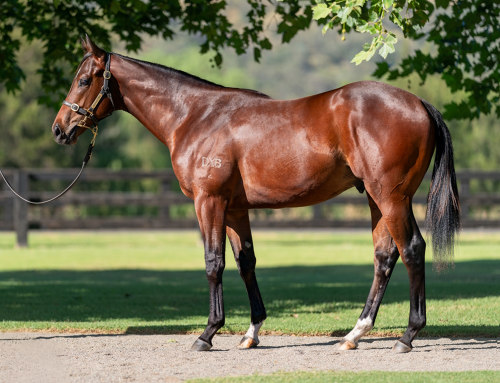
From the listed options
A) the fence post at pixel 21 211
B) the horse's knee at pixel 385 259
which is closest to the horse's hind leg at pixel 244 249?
the horse's knee at pixel 385 259

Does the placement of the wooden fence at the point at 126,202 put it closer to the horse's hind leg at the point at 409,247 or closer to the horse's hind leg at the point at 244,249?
the horse's hind leg at the point at 244,249

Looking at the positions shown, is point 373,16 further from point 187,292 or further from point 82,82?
point 187,292

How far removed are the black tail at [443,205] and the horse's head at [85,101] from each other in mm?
2729

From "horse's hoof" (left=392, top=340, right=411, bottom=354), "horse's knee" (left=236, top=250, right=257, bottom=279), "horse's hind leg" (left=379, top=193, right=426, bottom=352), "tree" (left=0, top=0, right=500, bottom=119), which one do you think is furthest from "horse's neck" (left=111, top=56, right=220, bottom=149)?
"horse's hoof" (left=392, top=340, right=411, bottom=354)

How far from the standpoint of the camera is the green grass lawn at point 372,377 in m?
4.43

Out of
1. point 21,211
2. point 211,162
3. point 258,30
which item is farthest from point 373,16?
point 21,211

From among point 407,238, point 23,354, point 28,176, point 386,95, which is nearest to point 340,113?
point 386,95

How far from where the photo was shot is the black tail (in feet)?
18.2

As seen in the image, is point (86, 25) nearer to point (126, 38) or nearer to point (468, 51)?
point (126, 38)

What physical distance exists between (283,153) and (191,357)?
5.60 feet

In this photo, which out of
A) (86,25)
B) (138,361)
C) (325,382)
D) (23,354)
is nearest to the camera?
(325,382)

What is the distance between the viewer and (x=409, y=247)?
5367 mm

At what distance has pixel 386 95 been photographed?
5.37m

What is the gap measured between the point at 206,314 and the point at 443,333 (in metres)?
2.57
